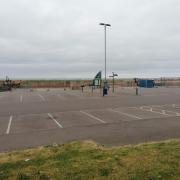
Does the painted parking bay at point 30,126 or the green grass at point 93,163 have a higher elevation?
the green grass at point 93,163

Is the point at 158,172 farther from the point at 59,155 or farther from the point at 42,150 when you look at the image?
the point at 42,150

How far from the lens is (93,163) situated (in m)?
7.29

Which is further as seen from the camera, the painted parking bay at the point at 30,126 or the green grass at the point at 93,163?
the painted parking bay at the point at 30,126

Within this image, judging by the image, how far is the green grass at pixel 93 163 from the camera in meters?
6.37

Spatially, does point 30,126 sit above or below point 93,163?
below

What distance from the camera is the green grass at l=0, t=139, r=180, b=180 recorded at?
6.37m

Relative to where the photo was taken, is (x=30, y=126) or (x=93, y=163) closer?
(x=93, y=163)

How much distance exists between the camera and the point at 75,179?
20.2 ft

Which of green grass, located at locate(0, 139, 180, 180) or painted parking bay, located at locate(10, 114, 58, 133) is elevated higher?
green grass, located at locate(0, 139, 180, 180)

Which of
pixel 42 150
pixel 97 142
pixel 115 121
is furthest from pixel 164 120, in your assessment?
pixel 42 150

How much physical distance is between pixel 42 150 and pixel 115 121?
7368 millimetres

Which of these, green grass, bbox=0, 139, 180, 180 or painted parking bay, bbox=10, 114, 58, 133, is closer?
green grass, bbox=0, 139, 180, 180

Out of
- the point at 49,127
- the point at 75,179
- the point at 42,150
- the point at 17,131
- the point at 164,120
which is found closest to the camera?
the point at 75,179

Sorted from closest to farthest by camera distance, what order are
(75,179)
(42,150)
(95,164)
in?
(75,179) → (95,164) → (42,150)
